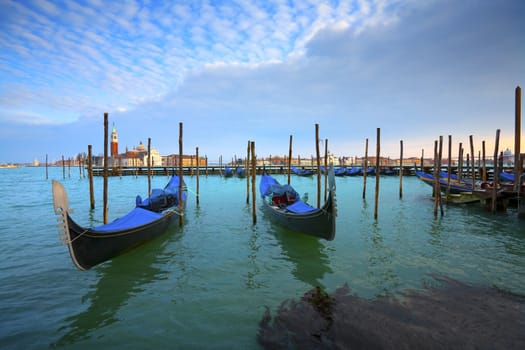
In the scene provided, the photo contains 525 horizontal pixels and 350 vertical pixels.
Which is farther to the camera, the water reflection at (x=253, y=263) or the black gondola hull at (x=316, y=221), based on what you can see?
the black gondola hull at (x=316, y=221)

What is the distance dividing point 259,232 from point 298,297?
3.89 m

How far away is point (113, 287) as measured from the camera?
4.30 meters

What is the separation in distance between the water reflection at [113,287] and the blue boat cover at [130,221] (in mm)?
674

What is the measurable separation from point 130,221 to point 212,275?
224cm

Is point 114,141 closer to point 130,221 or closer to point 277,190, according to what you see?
point 277,190

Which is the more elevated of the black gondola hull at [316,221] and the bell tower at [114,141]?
the bell tower at [114,141]

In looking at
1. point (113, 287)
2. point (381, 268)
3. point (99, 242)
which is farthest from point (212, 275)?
point (381, 268)

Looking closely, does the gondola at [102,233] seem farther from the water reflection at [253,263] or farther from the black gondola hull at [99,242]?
the water reflection at [253,263]

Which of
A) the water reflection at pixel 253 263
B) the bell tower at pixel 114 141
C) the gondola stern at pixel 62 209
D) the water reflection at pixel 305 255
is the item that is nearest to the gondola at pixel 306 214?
the water reflection at pixel 305 255

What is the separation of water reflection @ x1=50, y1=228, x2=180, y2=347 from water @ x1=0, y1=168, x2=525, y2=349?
0.02m

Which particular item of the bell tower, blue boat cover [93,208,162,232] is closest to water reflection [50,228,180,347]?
blue boat cover [93,208,162,232]

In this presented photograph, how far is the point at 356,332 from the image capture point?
3070 millimetres

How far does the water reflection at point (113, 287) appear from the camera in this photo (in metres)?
3.25

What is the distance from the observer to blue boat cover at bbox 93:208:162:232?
5.11 metres
